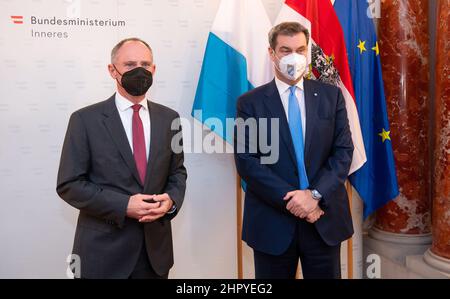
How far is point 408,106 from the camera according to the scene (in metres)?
3.10

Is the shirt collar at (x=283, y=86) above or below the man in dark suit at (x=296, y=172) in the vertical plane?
above

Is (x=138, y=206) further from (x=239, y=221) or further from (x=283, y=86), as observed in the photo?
(x=239, y=221)

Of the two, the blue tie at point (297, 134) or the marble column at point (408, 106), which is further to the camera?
the marble column at point (408, 106)

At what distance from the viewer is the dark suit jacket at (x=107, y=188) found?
181 centimetres

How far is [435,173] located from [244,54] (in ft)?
4.95

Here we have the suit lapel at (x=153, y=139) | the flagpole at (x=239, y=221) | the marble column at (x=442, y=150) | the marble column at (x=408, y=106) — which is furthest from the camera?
the marble column at (x=408, y=106)

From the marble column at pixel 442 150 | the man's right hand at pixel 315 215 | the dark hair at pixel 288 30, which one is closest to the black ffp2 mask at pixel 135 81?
the dark hair at pixel 288 30

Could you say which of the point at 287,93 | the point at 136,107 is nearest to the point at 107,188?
the point at 136,107

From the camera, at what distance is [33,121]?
112 inches

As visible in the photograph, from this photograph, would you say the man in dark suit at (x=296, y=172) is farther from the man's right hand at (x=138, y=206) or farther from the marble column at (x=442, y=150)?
the marble column at (x=442, y=150)

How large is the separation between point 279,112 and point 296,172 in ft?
1.01

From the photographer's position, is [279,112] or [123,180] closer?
[123,180]

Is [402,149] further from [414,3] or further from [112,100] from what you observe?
[112,100]
